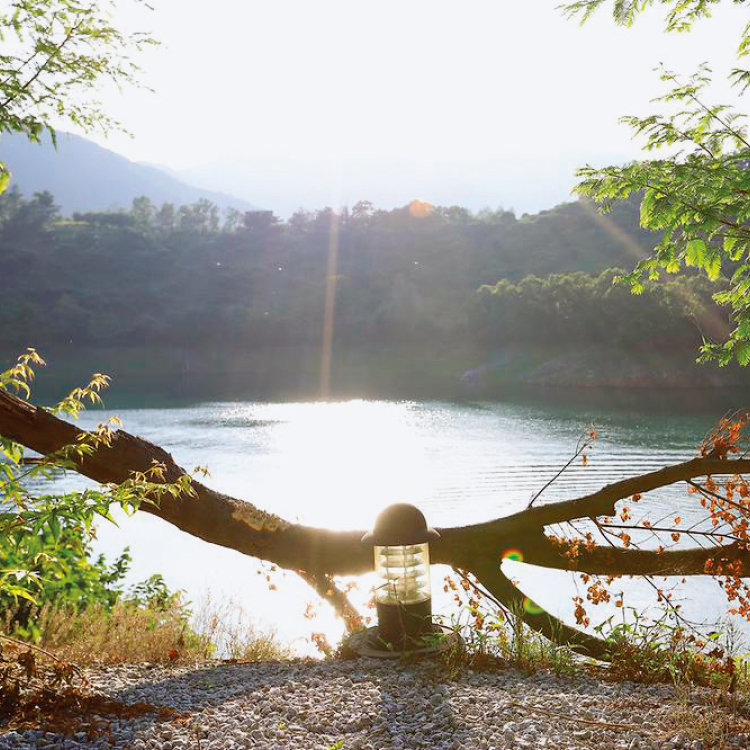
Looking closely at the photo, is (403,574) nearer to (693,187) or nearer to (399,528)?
(399,528)

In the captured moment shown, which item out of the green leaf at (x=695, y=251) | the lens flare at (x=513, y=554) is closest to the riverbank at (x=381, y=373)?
the lens flare at (x=513, y=554)

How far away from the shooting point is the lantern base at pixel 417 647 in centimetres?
404

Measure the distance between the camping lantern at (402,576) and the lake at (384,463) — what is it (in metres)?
1.49

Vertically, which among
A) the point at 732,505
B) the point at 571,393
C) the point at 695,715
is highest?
the point at 571,393

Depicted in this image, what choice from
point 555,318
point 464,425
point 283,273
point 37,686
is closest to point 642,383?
point 555,318

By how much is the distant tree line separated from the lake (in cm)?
1843

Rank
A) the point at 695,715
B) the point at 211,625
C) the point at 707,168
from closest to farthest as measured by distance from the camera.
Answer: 1. the point at 695,715
2. the point at 707,168
3. the point at 211,625

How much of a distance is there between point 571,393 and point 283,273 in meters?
43.7

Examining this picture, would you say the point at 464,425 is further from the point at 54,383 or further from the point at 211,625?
the point at 54,383

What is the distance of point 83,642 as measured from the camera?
464 centimetres

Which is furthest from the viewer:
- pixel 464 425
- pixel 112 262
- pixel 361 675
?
pixel 112 262

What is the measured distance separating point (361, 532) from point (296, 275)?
72.2 m

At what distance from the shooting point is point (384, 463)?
25.0 meters

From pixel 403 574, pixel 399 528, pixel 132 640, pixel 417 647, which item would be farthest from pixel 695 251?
pixel 132 640
